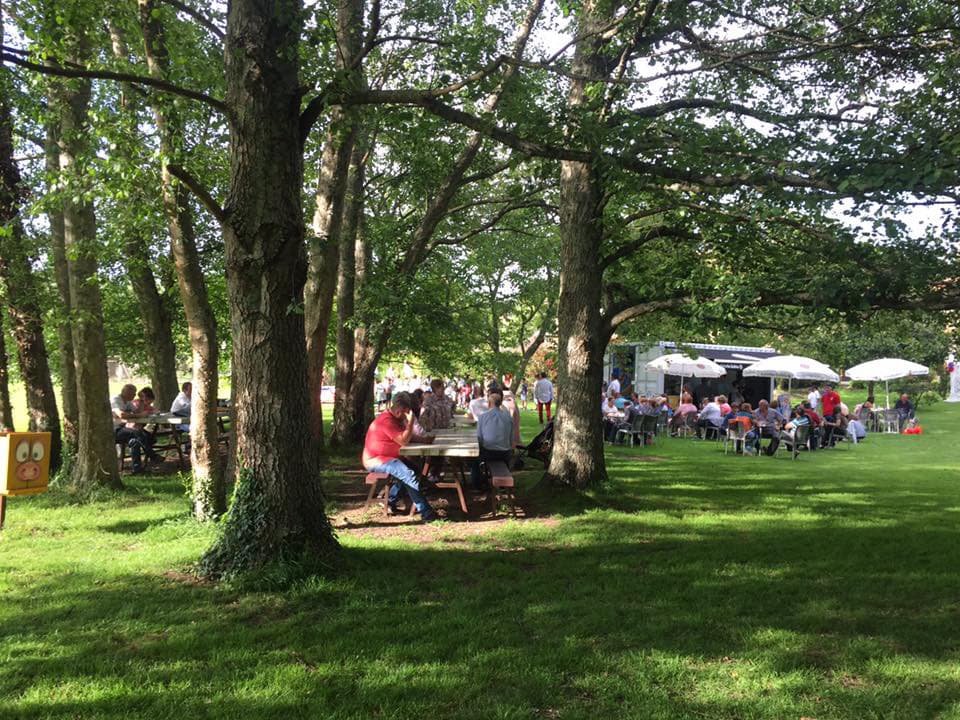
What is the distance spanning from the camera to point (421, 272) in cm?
1625

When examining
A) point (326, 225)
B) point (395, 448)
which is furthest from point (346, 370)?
point (395, 448)

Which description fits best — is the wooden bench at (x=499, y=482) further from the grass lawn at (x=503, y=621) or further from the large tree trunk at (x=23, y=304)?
the large tree trunk at (x=23, y=304)

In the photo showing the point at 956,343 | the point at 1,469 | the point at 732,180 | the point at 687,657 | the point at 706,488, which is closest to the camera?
the point at 687,657

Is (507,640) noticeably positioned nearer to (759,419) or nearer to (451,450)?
(451,450)

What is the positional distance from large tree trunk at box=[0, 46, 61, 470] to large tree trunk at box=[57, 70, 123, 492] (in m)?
1.55

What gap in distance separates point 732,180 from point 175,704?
4926mm

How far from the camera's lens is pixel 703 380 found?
2991 centimetres

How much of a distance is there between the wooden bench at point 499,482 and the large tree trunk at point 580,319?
31.0 inches

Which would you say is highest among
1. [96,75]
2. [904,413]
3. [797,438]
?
[96,75]

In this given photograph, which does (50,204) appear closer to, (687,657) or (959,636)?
(687,657)

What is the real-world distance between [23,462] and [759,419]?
15149 millimetres

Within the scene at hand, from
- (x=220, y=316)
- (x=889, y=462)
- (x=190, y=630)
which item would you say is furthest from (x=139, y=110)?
(x=889, y=462)

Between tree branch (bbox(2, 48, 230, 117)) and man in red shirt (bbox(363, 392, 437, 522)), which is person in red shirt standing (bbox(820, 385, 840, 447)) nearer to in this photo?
man in red shirt (bbox(363, 392, 437, 522))

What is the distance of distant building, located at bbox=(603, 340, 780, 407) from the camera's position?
85.7 ft
